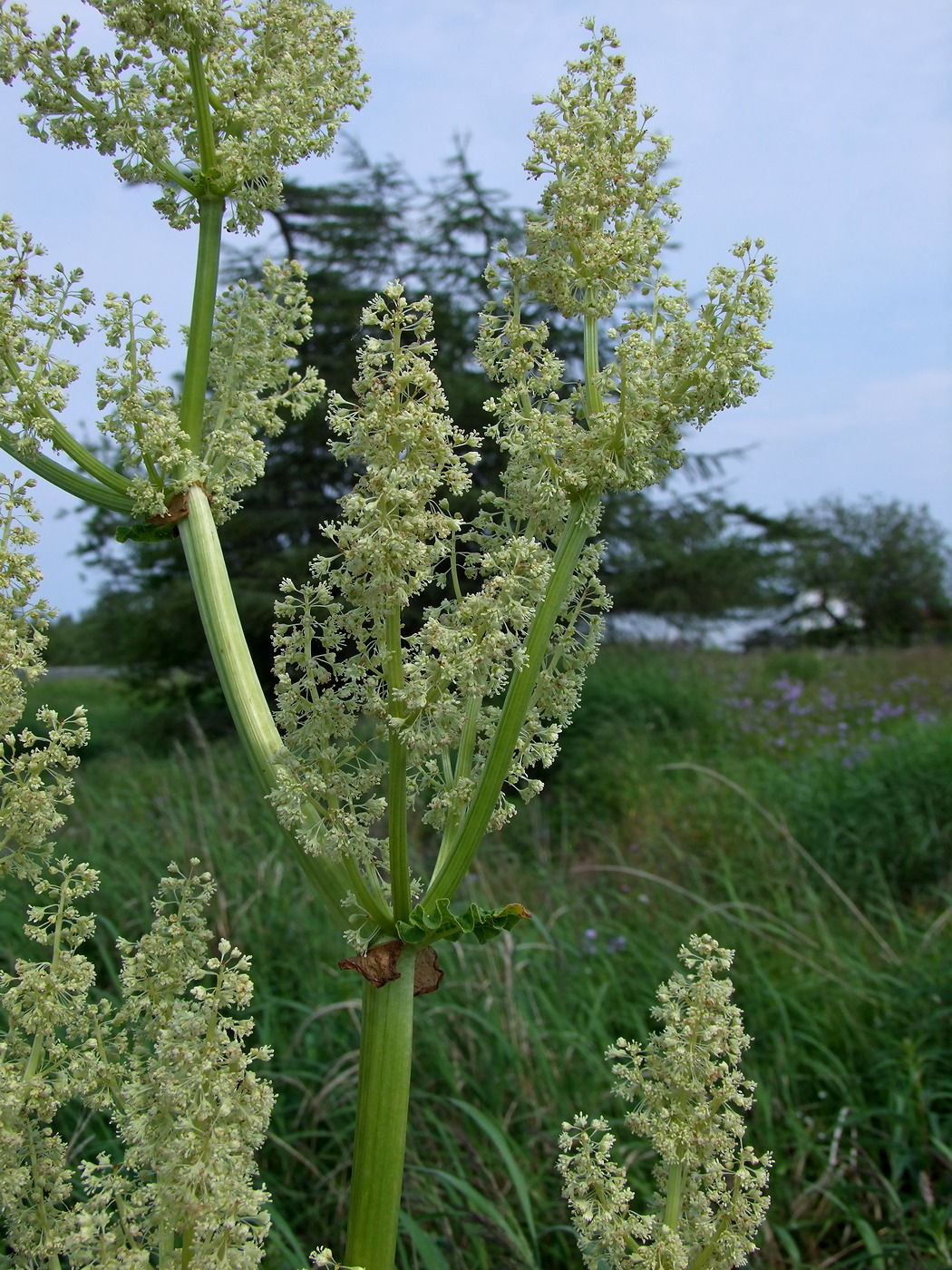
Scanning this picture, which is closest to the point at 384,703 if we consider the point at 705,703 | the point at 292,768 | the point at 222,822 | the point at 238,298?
the point at 292,768

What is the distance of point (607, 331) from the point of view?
150 centimetres

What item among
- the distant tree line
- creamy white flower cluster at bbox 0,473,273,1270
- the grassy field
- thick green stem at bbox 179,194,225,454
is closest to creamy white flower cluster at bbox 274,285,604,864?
creamy white flower cluster at bbox 0,473,273,1270

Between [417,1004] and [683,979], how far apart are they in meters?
3.93

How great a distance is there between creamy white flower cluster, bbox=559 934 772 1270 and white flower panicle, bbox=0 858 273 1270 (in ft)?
1.38

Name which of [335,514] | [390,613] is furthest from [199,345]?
[335,514]

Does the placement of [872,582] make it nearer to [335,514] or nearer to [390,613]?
[335,514]

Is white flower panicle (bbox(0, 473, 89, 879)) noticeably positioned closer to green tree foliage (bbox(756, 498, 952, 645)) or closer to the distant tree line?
the distant tree line

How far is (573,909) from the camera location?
21.5 feet

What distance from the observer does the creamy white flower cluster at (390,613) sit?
1.22 meters

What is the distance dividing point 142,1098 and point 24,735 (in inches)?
19.6

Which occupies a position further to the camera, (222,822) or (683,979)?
(222,822)

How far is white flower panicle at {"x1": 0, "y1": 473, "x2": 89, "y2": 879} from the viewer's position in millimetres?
1380

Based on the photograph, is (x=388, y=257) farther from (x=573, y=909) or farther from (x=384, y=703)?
(x=384, y=703)

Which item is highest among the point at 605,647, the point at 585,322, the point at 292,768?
the point at 605,647
